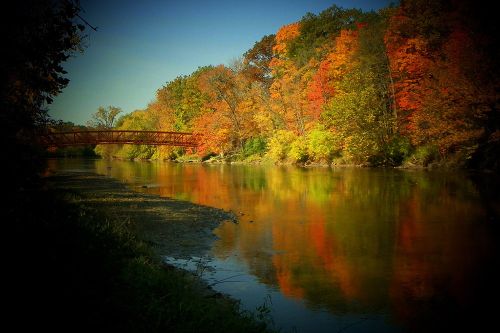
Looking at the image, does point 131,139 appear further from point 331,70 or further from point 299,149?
point 331,70

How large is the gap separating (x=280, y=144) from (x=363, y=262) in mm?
43638

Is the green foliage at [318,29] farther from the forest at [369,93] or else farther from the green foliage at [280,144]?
the green foliage at [280,144]

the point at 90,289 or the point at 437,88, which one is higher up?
the point at 437,88

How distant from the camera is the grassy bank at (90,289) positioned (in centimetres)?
438

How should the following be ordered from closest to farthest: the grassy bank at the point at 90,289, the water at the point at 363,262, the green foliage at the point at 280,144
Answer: the grassy bank at the point at 90,289
the water at the point at 363,262
the green foliage at the point at 280,144

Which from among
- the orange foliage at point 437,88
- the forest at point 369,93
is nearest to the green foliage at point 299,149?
the forest at point 369,93

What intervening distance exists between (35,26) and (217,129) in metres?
57.5

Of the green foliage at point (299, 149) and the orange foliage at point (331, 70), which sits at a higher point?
the orange foliage at point (331, 70)

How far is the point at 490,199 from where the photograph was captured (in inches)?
719

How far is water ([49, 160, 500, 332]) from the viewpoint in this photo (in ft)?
22.6

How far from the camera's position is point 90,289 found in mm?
5129

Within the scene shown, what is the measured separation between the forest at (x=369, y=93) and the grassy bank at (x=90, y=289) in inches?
1067

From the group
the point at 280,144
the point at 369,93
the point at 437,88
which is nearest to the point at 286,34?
the point at 280,144

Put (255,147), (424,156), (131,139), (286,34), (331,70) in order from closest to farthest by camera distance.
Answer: (424,156) < (331,70) < (286,34) < (255,147) < (131,139)
